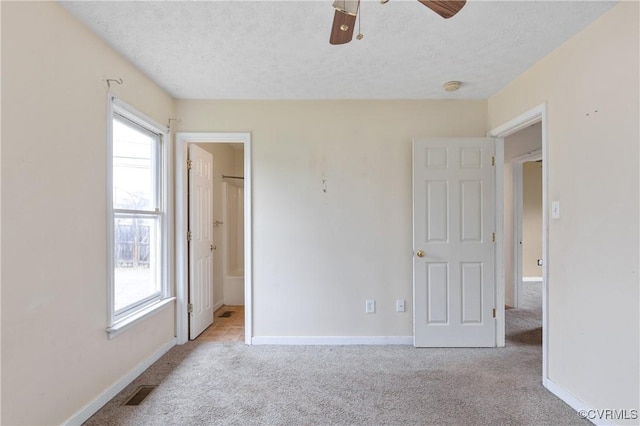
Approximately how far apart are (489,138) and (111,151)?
3245 millimetres

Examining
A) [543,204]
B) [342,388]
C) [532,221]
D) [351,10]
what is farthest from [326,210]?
[532,221]

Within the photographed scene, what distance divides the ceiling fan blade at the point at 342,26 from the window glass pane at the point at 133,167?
1.82 meters

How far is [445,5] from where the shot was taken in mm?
1245

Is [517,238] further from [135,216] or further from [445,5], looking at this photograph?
[135,216]

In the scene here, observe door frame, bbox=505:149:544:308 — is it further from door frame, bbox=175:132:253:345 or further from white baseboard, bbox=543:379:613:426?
door frame, bbox=175:132:253:345

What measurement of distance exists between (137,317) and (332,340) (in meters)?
1.75

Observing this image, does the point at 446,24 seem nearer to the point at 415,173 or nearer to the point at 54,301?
the point at 415,173

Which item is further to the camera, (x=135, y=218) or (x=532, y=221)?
(x=532, y=221)

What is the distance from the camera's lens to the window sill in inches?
82.0

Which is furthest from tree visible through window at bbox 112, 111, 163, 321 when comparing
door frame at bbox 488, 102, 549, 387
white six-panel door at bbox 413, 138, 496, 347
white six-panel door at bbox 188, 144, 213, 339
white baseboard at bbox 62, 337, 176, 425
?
door frame at bbox 488, 102, 549, 387

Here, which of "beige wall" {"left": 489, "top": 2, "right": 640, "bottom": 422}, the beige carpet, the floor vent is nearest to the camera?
"beige wall" {"left": 489, "top": 2, "right": 640, "bottom": 422}

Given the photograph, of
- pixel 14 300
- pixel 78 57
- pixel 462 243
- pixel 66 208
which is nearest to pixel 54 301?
pixel 14 300

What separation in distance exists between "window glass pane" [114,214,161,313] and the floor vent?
0.60 metres

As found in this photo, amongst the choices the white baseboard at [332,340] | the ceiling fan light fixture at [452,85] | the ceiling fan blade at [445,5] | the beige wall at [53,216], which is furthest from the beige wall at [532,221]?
the beige wall at [53,216]
